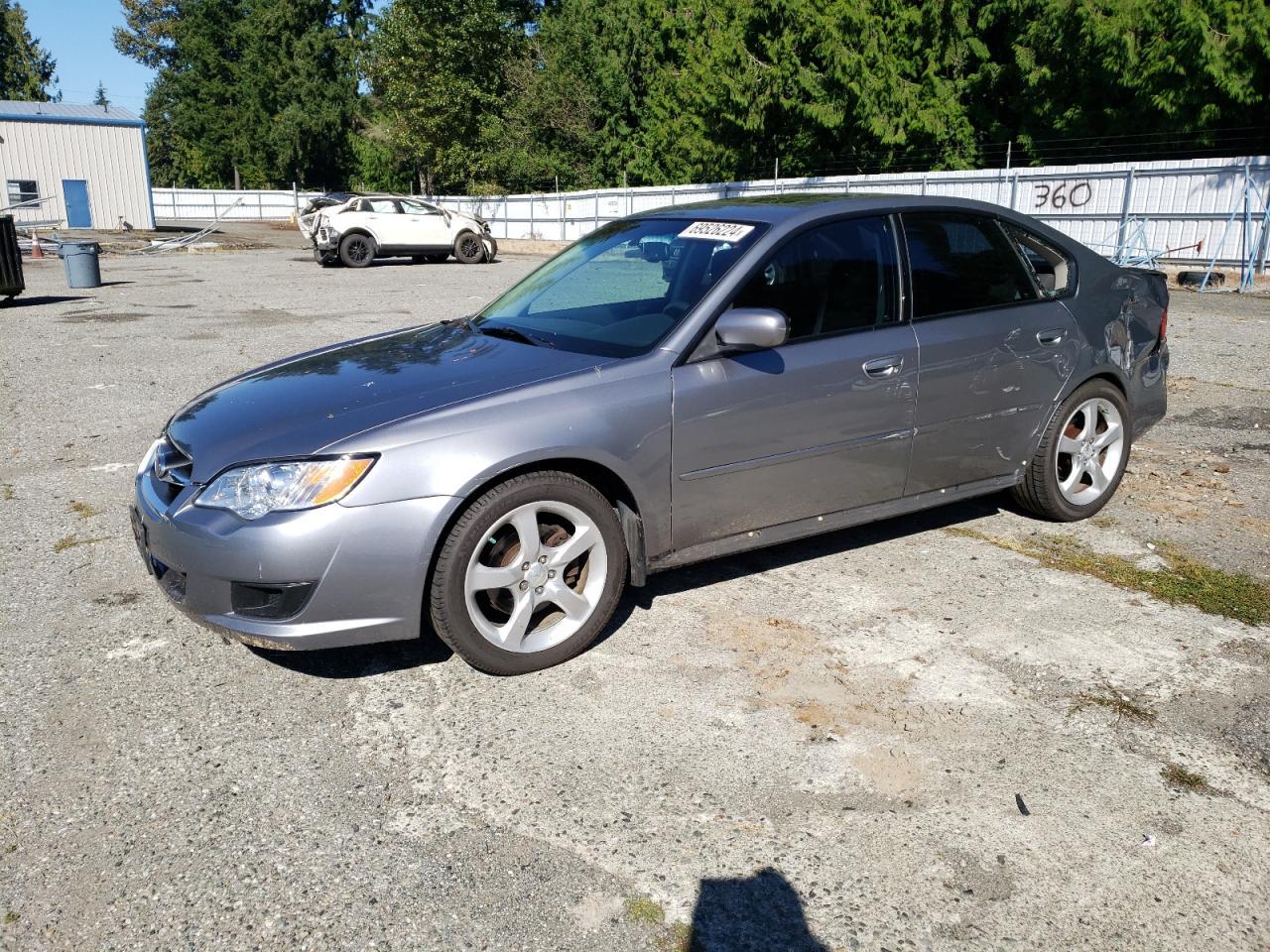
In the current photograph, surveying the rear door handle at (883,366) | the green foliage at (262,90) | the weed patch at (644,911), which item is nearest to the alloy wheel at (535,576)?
the weed patch at (644,911)

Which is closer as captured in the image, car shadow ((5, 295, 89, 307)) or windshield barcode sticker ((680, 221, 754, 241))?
windshield barcode sticker ((680, 221, 754, 241))

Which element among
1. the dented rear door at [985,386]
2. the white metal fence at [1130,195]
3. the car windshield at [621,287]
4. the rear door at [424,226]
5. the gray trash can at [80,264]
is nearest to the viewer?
the car windshield at [621,287]

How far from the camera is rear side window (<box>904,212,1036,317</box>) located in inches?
175

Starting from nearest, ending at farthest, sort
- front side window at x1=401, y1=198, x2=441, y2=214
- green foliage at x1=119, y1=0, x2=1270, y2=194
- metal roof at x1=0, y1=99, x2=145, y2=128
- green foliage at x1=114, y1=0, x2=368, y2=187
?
A: green foliage at x1=119, y1=0, x2=1270, y2=194, front side window at x1=401, y1=198, x2=441, y2=214, metal roof at x1=0, y1=99, x2=145, y2=128, green foliage at x1=114, y1=0, x2=368, y2=187

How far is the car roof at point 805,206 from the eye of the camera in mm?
4270

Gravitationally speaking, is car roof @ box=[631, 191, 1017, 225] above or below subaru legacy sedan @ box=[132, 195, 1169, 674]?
above

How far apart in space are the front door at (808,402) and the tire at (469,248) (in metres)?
22.5

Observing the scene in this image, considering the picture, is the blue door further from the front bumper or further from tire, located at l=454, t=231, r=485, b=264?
the front bumper

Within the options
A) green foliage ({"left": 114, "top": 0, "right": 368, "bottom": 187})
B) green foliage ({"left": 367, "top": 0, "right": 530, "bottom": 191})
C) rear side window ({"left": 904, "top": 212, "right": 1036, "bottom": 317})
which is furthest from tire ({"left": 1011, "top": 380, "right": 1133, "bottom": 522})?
green foliage ({"left": 114, "top": 0, "right": 368, "bottom": 187})

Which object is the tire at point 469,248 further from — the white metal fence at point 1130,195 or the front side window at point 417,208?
the white metal fence at point 1130,195

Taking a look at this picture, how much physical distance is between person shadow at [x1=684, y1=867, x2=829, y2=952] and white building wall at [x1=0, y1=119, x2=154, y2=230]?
150ft

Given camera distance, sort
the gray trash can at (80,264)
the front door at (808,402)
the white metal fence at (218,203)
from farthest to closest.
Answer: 1. the white metal fence at (218,203)
2. the gray trash can at (80,264)
3. the front door at (808,402)

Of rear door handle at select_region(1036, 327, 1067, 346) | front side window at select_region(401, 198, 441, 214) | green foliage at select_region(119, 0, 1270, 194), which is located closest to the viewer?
rear door handle at select_region(1036, 327, 1067, 346)

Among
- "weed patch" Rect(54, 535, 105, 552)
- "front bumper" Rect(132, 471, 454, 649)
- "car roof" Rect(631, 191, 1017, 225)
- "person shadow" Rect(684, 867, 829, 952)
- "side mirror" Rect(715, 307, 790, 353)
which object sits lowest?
"person shadow" Rect(684, 867, 829, 952)
